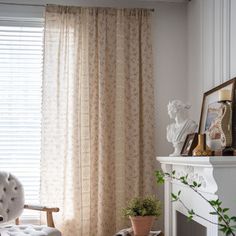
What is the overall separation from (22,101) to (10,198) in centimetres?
93

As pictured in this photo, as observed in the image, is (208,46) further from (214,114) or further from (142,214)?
(142,214)

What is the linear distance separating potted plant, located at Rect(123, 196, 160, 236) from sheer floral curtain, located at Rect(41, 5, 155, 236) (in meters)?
0.44

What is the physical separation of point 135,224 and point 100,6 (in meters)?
2.02

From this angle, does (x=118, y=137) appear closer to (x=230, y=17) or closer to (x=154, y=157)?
(x=154, y=157)

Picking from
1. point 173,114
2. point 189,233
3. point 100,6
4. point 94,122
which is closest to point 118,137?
point 94,122

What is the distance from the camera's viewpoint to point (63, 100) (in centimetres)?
335

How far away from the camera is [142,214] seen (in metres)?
2.82

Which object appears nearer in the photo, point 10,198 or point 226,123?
point 226,123

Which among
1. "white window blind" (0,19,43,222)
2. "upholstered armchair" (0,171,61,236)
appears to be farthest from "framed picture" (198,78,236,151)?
"white window blind" (0,19,43,222)

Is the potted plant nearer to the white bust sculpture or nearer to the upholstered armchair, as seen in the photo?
the white bust sculpture

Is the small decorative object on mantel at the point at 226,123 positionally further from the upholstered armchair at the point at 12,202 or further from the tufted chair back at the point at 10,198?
the tufted chair back at the point at 10,198

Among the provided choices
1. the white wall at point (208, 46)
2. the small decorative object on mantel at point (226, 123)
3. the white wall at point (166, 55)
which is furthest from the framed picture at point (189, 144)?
the white wall at point (166, 55)

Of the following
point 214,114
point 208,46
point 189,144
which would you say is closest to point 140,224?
point 189,144

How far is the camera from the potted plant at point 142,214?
2.80m
